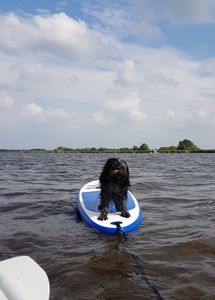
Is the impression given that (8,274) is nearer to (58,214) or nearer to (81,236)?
(81,236)

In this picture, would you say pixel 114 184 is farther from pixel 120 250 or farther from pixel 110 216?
pixel 120 250

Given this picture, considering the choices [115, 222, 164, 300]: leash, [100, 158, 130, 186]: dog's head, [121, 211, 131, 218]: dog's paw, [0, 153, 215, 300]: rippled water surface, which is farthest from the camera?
[121, 211, 131, 218]: dog's paw

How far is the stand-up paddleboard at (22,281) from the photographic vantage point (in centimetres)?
303

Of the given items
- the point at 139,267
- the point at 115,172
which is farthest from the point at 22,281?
the point at 115,172

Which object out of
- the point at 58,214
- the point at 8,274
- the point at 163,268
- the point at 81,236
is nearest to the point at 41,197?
the point at 58,214

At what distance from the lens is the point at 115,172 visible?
7.15 metres

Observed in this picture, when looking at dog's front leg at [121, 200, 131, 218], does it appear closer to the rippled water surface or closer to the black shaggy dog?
the black shaggy dog

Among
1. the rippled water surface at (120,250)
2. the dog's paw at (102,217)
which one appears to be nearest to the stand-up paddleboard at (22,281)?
the rippled water surface at (120,250)

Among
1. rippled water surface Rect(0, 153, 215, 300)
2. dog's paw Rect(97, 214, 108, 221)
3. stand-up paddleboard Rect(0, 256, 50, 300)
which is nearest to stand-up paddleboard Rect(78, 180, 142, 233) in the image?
dog's paw Rect(97, 214, 108, 221)

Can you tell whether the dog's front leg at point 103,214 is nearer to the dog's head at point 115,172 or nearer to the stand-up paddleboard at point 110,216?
the stand-up paddleboard at point 110,216

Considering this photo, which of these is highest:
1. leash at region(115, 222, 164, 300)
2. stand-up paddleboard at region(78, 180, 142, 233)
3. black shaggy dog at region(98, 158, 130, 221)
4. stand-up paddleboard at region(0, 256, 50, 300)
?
black shaggy dog at region(98, 158, 130, 221)

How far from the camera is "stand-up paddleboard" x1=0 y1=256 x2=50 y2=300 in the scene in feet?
9.93

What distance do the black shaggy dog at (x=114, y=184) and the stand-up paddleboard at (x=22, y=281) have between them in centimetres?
373

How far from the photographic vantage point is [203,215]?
9203 mm
